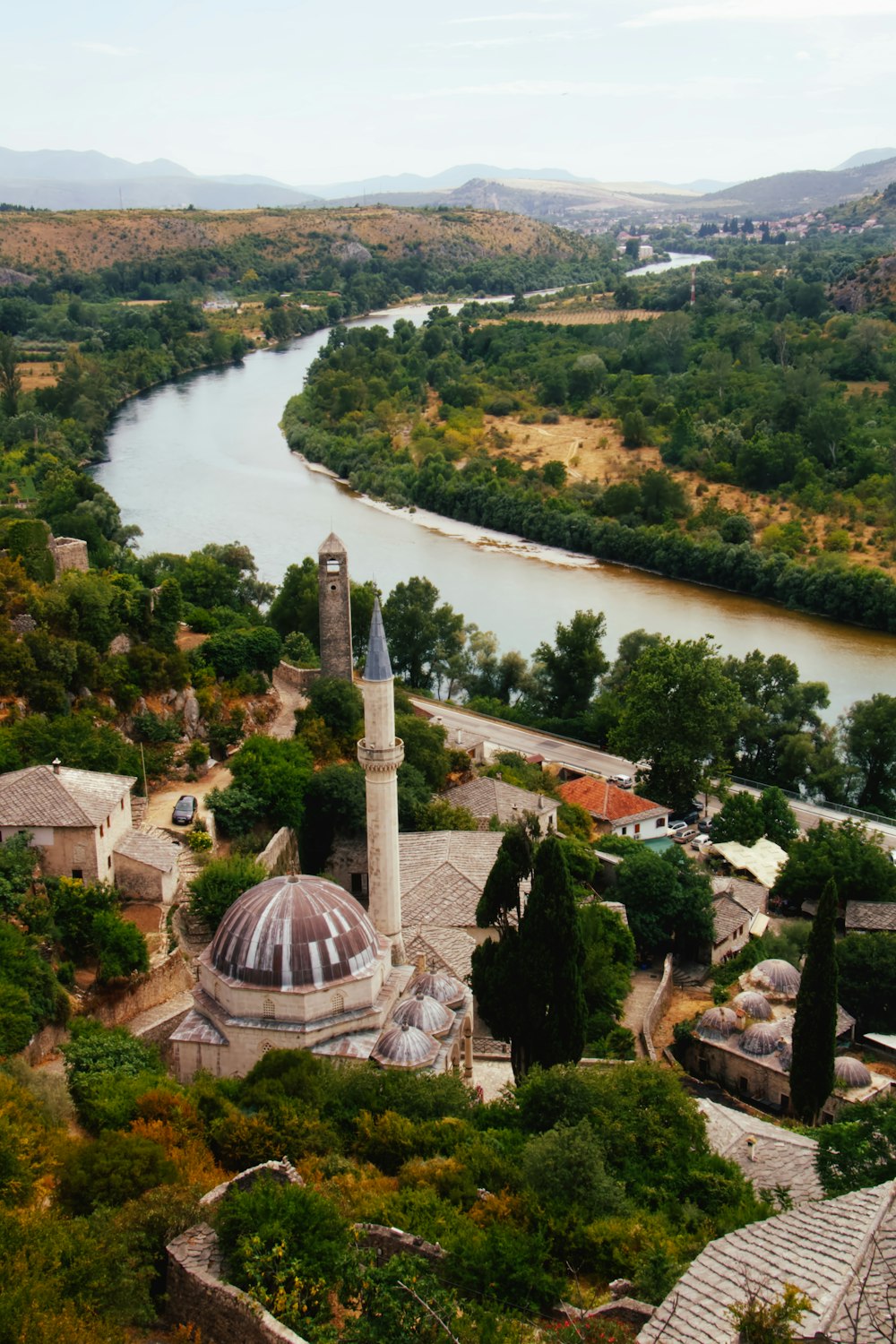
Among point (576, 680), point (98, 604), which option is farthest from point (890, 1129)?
point (576, 680)

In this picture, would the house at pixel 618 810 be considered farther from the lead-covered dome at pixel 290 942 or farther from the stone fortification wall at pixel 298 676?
the lead-covered dome at pixel 290 942

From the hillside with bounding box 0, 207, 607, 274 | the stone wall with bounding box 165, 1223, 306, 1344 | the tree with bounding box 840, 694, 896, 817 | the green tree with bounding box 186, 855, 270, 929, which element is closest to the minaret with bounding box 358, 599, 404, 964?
the green tree with bounding box 186, 855, 270, 929

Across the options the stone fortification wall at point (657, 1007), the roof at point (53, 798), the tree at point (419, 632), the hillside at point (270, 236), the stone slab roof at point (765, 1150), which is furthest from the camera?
the hillside at point (270, 236)

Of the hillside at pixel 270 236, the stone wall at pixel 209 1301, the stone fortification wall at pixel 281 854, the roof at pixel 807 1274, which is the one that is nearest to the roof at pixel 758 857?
the stone fortification wall at pixel 281 854

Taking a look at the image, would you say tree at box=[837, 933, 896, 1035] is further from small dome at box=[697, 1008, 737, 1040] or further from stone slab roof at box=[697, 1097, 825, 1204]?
stone slab roof at box=[697, 1097, 825, 1204]

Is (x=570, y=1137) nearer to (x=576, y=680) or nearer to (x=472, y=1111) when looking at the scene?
(x=472, y=1111)

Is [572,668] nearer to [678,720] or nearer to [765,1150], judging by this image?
[678,720]

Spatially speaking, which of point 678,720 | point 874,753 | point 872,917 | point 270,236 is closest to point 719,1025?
point 872,917

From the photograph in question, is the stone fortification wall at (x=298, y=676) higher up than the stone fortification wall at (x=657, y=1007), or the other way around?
the stone fortification wall at (x=298, y=676)
